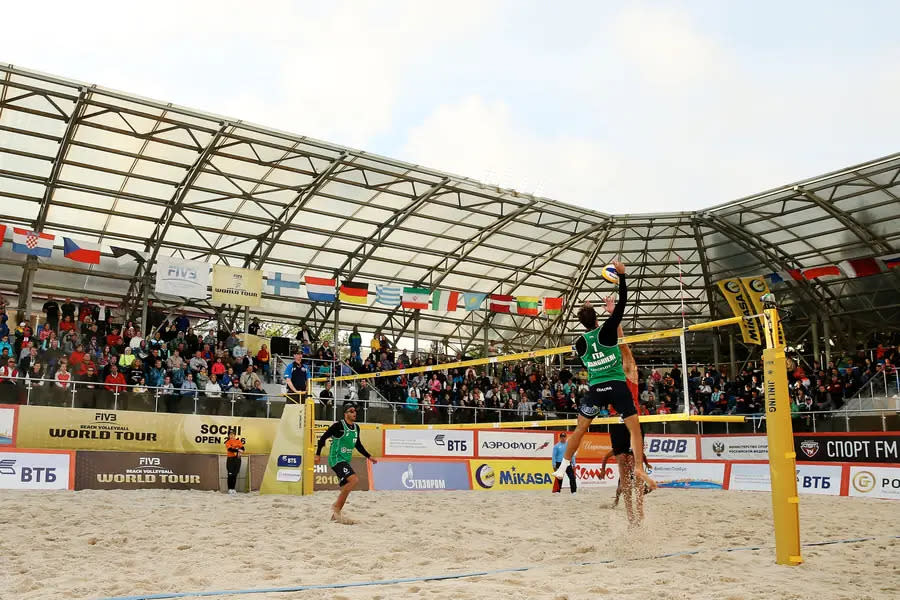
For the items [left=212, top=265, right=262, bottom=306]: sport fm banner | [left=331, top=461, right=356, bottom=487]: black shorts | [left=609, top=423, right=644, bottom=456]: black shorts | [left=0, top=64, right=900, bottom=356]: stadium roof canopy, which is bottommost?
[left=331, top=461, right=356, bottom=487]: black shorts

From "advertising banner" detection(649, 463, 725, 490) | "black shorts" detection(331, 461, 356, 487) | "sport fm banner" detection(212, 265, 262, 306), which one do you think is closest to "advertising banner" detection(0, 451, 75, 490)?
"black shorts" detection(331, 461, 356, 487)

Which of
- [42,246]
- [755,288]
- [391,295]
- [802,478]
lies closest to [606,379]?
[802,478]

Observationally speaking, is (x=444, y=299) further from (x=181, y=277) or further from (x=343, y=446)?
(x=343, y=446)

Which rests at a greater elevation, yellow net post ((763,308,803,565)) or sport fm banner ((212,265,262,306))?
sport fm banner ((212,265,262,306))

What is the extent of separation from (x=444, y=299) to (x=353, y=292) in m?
3.17

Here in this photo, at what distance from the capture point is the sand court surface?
586 cm

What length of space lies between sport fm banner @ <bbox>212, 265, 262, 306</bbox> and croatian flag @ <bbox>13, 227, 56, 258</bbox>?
4369 mm

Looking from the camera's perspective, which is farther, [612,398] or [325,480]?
[325,480]

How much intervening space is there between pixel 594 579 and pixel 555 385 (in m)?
21.0

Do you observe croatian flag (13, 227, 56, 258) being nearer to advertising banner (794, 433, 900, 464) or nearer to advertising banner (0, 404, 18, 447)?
advertising banner (0, 404, 18, 447)

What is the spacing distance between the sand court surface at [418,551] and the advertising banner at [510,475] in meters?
6.93

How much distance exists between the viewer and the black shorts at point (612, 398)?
736cm

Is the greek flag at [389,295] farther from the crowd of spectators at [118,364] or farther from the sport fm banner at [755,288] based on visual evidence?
the sport fm banner at [755,288]

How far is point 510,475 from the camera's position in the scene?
19906mm
